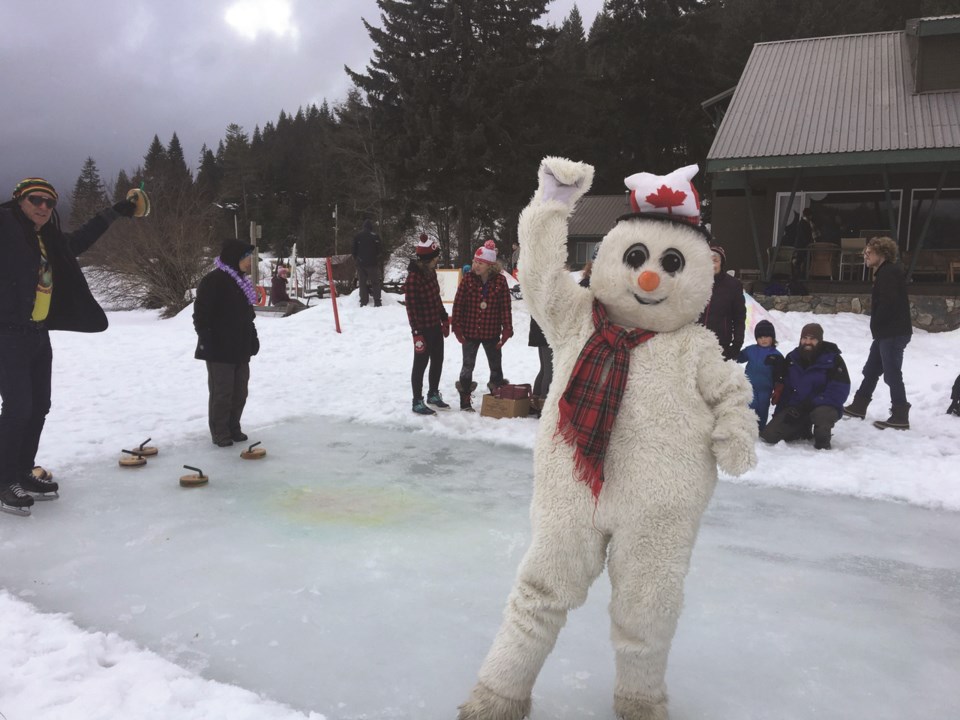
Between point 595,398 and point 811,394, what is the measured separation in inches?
169

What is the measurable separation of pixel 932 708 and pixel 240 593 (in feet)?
8.96

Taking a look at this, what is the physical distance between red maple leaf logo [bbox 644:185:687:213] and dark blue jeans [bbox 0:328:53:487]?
3.53 meters

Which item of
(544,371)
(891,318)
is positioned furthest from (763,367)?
(544,371)

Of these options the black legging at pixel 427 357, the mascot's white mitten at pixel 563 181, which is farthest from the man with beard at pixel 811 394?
the mascot's white mitten at pixel 563 181

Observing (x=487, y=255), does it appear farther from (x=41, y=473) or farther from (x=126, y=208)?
(x=41, y=473)

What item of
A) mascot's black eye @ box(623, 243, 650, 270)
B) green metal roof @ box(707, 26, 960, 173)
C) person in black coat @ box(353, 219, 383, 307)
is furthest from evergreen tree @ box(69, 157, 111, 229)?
mascot's black eye @ box(623, 243, 650, 270)

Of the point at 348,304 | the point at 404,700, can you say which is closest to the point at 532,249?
the point at 404,700

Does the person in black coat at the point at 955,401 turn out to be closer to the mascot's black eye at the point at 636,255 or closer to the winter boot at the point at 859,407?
the winter boot at the point at 859,407

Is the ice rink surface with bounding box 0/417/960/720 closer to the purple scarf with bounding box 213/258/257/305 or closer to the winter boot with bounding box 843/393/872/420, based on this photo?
the purple scarf with bounding box 213/258/257/305

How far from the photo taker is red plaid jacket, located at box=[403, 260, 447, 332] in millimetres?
6629

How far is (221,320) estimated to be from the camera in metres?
5.46

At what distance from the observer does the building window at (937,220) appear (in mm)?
13711

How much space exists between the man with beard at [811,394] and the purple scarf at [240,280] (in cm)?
432

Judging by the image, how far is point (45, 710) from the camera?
2.24 m
